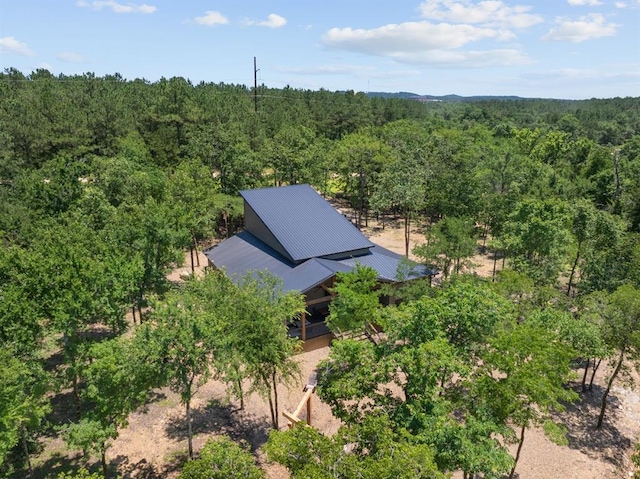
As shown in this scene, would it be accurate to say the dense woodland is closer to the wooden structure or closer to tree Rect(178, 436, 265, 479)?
tree Rect(178, 436, 265, 479)

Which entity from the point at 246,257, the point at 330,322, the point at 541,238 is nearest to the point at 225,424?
the point at 330,322

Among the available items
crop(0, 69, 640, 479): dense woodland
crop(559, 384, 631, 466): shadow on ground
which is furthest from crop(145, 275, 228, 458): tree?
crop(559, 384, 631, 466): shadow on ground

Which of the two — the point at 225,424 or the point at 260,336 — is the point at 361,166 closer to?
the point at 225,424

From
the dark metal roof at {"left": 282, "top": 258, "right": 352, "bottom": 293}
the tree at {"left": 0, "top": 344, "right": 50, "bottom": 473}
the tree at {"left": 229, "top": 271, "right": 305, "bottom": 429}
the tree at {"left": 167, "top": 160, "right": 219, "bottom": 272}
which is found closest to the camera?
the tree at {"left": 0, "top": 344, "right": 50, "bottom": 473}

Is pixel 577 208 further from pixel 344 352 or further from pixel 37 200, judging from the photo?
pixel 37 200

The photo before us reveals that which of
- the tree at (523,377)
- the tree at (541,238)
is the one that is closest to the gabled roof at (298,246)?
the tree at (541,238)

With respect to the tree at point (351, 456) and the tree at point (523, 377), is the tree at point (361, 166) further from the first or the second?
the tree at point (351, 456)
